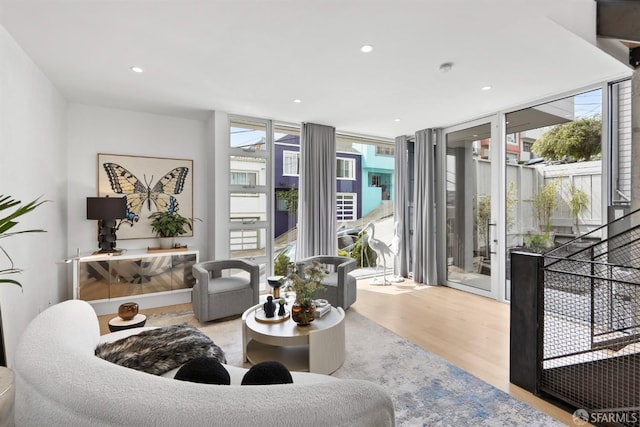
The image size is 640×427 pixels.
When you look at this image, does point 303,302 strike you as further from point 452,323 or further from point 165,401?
point 452,323

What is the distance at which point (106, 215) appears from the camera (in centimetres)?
354

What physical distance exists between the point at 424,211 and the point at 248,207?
297cm

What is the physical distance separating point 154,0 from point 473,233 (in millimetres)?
4747

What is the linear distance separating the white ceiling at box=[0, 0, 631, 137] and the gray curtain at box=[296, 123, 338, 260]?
3.06ft

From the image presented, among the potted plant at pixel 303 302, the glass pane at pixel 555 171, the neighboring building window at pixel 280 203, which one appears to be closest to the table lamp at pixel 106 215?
the neighboring building window at pixel 280 203

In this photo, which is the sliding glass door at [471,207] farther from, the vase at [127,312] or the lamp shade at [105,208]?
the lamp shade at [105,208]

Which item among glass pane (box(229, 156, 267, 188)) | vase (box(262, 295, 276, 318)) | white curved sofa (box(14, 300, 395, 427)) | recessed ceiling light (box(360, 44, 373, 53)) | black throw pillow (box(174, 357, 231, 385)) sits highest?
recessed ceiling light (box(360, 44, 373, 53))

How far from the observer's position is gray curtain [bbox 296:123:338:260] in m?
4.84

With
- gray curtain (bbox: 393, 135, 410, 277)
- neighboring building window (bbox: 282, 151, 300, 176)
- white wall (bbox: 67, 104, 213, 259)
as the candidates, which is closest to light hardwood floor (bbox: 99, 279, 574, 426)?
gray curtain (bbox: 393, 135, 410, 277)

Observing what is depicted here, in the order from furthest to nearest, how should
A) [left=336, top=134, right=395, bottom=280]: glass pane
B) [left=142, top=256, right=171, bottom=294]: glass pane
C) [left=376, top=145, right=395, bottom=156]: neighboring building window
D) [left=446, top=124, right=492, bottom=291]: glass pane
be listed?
[left=376, top=145, right=395, bottom=156]: neighboring building window
[left=336, top=134, right=395, bottom=280]: glass pane
[left=446, top=124, right=492, bottom=291]: glass pane
[left=142, top=256, right=171, bottom=294]: glass pane

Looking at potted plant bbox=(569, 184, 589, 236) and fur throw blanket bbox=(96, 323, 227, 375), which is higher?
potted plant bbox=(569, 184, 589, 236)

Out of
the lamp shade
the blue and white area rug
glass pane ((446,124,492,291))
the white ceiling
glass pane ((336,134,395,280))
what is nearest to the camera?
the blue and white area rug

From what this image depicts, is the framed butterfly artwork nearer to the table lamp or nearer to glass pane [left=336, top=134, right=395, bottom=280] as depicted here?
the table lamp

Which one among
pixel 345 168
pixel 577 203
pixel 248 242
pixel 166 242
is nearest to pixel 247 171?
pixel 248 242
